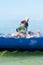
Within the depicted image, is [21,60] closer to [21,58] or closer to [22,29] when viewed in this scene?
[21,58]

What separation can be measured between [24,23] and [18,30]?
0.28 metres

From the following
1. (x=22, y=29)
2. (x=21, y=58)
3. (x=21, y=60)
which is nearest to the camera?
(x=21, y=60)

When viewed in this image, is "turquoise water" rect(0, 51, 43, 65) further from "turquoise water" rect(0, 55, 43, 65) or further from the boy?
the boy

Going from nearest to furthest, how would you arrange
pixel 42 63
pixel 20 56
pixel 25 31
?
pixel 42 63 → pixel 20 56 → pixel 25 31

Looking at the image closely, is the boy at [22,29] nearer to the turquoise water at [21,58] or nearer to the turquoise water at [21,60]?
the turquoise water at [21,58]

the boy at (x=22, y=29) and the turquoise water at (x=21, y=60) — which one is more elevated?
the boy at (x=22, y=29)

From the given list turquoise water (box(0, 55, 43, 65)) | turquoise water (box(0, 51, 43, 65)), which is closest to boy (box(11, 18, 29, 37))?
turquoise water (box(0, 51, 43, 65))

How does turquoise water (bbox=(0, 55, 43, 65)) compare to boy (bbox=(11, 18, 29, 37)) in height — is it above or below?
below

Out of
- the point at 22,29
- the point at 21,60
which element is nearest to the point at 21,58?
the point at 21,60

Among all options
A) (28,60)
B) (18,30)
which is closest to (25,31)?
(18,30)

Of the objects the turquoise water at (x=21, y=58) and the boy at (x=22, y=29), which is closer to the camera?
the turquoise water at (x=21, y=58)

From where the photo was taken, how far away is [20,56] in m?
7.62

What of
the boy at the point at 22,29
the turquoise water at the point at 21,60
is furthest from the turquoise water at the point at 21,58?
the boy at the point at 22,29

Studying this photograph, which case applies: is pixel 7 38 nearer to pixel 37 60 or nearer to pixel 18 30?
pixel 18 30
